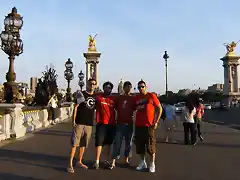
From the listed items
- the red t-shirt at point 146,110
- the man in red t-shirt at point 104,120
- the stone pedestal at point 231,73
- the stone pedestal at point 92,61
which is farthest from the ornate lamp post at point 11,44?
the stone pedestal at point 231,73

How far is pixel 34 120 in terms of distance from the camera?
19391 millimetres

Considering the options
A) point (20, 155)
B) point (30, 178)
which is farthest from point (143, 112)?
point (20, 155)

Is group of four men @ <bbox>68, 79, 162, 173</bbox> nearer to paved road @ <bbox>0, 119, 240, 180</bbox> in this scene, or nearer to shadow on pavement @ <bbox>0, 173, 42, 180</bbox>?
paved road @ <bbox>0, 119, 240, 180</bbox>

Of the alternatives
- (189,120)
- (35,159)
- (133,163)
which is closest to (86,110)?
(133,163)

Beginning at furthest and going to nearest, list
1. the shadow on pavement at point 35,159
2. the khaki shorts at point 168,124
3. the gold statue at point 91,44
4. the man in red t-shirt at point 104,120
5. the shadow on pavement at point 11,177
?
the gold statue at point 91,44
the khaki shorts at point 168,124
the shadow on pavement at point 35,159
the man in red t-shirt at point 104,120
the shadow on pavement at point 11,177

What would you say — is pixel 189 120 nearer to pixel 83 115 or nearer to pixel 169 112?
pixel 169 112

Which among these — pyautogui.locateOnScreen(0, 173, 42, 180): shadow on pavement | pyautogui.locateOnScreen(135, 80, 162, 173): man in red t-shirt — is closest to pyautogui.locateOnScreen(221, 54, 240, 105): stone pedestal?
pyautogui.locateOnScreen(135, 80, 162, 173): man in red t-shirt

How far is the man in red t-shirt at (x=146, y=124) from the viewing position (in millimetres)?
8031

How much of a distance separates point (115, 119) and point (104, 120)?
324 mm

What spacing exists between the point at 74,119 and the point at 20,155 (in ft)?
9.81

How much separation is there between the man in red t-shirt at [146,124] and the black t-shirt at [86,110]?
97cm

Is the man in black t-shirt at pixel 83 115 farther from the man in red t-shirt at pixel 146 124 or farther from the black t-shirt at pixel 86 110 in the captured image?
the man in red t-shirt at pixel 146 124

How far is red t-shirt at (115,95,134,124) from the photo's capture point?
27.7 feet

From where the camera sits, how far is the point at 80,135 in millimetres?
8078
